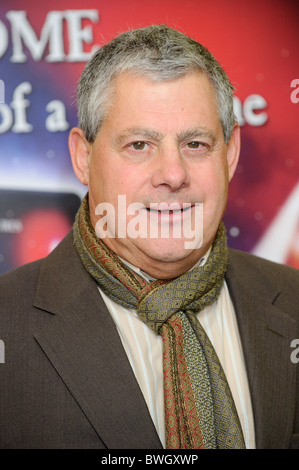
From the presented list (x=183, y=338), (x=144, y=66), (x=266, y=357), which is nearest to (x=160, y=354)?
(x=183, y=338)

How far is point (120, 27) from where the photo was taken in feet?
9.32

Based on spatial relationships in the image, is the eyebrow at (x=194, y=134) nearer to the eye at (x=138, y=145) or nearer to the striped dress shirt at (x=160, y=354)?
the eye at (x=138, y=145)

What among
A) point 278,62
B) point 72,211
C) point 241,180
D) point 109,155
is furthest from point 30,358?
point 278,62

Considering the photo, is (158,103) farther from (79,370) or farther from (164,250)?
(79,370)

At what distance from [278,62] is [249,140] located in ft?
1.20

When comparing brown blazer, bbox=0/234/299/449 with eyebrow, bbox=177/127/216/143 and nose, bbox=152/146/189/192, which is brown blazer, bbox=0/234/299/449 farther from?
eyebrow, bbox=177/127/216/143

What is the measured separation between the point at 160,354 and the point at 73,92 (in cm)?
135

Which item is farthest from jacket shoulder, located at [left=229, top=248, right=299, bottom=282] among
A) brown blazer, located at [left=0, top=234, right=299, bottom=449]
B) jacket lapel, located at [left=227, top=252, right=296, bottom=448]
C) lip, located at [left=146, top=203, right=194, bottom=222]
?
lip, located at [left=146, top=203, right=194, bottom=222]

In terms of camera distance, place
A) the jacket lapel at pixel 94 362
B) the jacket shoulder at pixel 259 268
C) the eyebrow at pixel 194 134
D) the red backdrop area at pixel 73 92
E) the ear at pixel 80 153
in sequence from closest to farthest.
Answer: the jacket lapel at pixel 94 362 < the eyebrow at pixel 194 134 < the ear at pixel 80 153 < the jacket shoulder at pixel 259 268 < the red backdrop area at pixel 73 92

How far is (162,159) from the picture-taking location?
189 centimetres

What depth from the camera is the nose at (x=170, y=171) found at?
1.86 meters

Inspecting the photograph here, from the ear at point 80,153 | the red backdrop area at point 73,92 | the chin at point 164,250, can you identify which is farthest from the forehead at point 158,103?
the red backdrop area at point 73,92

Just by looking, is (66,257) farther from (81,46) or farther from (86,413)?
(81,46)

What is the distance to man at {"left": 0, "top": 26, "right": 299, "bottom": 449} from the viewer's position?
1829 millimetres
